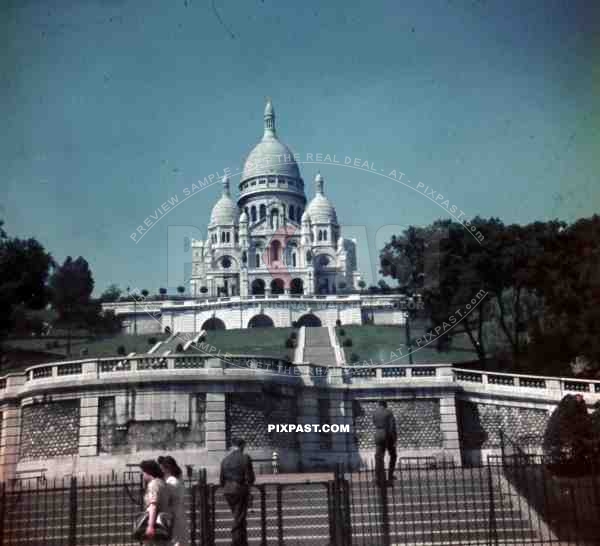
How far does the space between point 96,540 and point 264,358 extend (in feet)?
32.8

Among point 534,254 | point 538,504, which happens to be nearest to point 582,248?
point 534,254

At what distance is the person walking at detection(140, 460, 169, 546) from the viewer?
29.6 ft

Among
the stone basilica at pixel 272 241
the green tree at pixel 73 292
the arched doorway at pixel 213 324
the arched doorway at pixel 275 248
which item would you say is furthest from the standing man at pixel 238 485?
the arched doorway at pixel 275 248

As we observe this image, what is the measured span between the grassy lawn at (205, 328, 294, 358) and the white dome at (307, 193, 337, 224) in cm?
3566

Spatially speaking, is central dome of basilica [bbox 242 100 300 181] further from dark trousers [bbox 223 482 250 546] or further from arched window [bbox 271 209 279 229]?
dark trousers [bbox 223 482 250 546]

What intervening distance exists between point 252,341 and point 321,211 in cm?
4213

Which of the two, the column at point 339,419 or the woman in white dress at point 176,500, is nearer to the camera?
the woman in white dress at point 176,500

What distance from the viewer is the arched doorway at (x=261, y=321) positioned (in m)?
59.3

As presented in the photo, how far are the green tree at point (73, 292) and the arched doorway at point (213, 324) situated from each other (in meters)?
11.8

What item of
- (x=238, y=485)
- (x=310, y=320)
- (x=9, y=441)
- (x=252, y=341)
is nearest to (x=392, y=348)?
(x=252, y=341)

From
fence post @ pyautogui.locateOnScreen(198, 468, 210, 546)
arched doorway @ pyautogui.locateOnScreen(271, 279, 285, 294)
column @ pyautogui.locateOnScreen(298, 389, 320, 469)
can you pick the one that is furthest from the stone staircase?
arched doorway @ pyautogui.locateOnScreen(271, 279, 285, 294)

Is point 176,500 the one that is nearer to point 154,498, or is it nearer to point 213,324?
point 154,498

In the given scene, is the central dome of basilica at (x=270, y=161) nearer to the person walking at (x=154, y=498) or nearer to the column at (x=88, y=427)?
the column at (x=88, y=427)

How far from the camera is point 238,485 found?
11.5m
